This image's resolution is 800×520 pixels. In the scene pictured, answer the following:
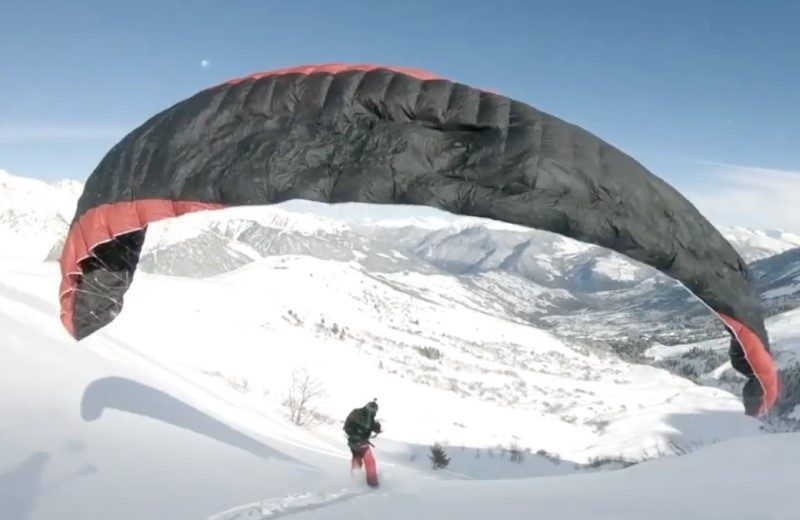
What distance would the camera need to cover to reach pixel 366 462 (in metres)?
8.30

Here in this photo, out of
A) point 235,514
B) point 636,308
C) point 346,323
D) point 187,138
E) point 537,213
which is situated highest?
point 636,308

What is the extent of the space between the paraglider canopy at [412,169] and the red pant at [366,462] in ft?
13.9

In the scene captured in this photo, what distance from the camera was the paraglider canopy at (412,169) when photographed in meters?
5.54

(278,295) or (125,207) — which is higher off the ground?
(278,295)

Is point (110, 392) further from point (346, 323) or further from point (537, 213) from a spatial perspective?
point (346, 323)

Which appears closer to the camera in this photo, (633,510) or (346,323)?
(633,510)

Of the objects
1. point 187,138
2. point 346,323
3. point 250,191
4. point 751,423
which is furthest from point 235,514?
point 346,323

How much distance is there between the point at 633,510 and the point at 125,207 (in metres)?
6.07

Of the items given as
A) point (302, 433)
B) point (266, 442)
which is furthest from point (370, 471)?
point (302, 433)

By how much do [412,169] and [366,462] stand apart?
458 cm

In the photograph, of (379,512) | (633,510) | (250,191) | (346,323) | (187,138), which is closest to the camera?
(633,510)

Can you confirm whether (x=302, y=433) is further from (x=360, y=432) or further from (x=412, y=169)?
(x=412, y=169)

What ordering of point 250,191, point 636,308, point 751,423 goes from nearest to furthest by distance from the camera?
point 250,191
point 751,423
point 636,308

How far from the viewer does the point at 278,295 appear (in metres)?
51.0
